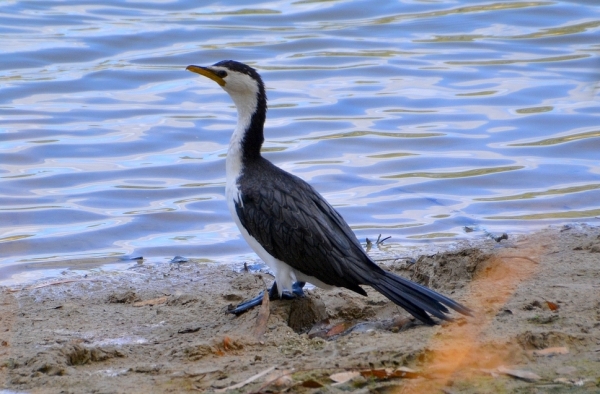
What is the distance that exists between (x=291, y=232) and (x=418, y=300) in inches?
37.4

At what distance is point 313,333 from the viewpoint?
550 centimetres

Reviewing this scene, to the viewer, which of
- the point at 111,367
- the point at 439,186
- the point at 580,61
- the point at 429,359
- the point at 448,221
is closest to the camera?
the point at 429,359

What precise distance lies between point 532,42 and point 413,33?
173 cm

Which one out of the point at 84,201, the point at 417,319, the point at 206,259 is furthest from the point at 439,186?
the point at 417,319

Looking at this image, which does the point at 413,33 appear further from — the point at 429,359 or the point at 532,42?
the point at 429,359

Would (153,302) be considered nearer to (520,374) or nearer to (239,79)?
(239,79)

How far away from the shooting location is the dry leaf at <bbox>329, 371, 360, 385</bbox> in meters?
4.09

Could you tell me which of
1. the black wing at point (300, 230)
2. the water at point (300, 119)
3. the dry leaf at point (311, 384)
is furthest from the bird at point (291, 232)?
the water at point (300, 119)

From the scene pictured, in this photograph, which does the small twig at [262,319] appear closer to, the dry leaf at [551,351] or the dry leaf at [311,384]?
the dry leaf at [311,384]

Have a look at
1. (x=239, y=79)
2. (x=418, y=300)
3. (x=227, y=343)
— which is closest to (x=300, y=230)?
(x=418, y=300)

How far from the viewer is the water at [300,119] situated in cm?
856

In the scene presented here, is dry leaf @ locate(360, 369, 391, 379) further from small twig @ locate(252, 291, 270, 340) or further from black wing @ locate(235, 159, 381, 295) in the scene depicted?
black wing @ locate(235, 159, 381, 295)

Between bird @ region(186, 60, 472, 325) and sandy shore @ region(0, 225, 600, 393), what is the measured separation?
178mm

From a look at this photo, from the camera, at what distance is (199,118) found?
11188mm
